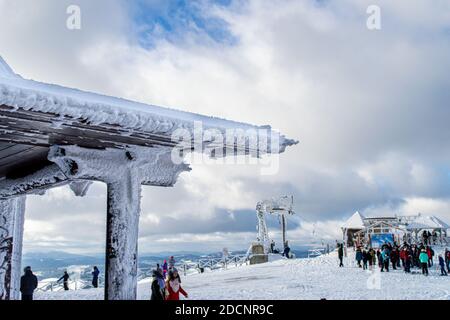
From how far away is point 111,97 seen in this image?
13.0ft

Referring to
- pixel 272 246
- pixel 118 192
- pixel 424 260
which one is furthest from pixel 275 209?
pixel 118 192

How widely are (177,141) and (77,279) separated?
17480 millimetres

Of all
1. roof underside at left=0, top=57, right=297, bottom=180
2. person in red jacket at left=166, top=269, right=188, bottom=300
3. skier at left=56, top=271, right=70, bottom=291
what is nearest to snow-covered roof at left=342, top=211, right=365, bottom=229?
skier at left=56, top=271, right=70, bottom=291

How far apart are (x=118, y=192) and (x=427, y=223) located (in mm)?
36499

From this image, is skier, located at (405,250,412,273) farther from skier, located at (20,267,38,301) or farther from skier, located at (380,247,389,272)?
skier, located at (20,267,38,301)

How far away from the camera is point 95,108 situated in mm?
3721

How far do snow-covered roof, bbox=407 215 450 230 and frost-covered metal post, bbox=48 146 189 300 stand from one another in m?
32.4

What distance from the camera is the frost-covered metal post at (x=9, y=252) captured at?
24.0 ft

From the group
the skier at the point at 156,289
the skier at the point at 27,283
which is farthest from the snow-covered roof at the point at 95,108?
the skier at the point at 27,283

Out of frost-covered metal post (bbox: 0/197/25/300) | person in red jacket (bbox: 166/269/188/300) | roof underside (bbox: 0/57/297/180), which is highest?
roof underside (bbox: 0/57/297/180)

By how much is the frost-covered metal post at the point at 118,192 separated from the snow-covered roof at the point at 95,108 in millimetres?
798

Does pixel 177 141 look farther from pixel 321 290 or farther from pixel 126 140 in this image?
pixel 321 290

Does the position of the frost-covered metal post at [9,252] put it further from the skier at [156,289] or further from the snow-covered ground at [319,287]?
the snow-covered ground at [319,287]

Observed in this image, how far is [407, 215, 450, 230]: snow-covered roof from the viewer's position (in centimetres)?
3471
